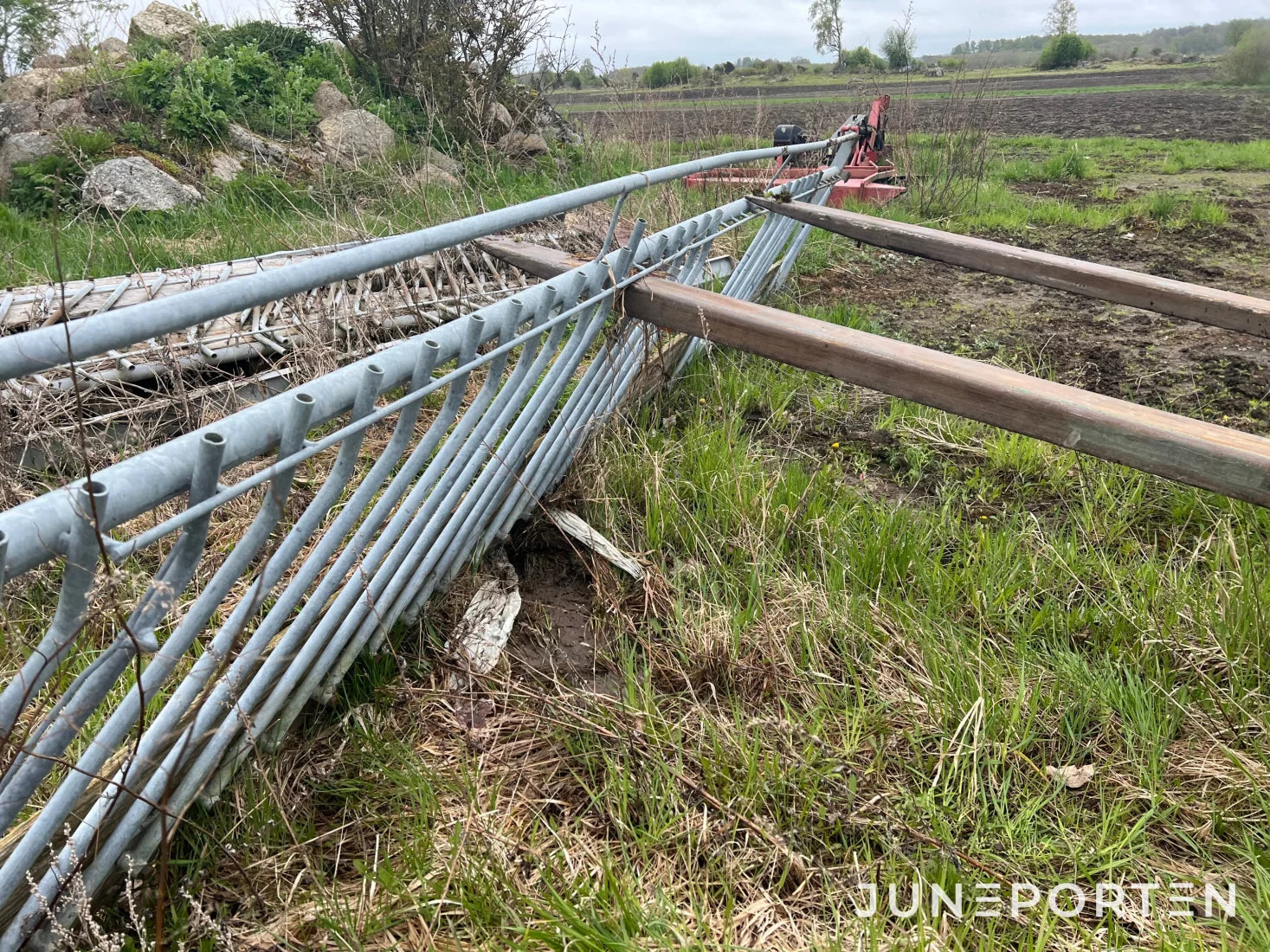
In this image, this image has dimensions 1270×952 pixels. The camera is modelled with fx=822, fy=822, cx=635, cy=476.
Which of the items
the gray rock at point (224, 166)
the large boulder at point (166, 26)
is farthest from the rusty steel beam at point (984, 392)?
the large boulder at point (166, 26)

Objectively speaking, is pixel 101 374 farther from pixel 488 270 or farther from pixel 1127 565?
pixel 1127 565

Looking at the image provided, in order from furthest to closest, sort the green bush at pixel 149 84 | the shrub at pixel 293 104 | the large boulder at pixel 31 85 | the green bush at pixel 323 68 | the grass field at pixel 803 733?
the green bush at pixel 323 68 < the shrub at pixel 293 104 < the large boulder at pixel 31 85 < the green bush at pixel 149 84 < the grass field at pixel 803 733

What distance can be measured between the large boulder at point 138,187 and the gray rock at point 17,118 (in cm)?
147

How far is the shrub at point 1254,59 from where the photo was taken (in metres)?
27.2

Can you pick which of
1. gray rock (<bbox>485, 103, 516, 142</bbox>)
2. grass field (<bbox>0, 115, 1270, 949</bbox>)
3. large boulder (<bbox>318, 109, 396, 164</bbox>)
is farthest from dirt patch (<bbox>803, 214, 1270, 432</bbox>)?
large boulder (<bbox>318, 109, 396, 164</bbox>)

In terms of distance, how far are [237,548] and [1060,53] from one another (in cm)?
5789

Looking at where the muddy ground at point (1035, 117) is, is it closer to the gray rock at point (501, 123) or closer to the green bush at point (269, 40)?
the gray rock at point (501, 123)

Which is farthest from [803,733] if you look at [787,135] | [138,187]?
[787,135]

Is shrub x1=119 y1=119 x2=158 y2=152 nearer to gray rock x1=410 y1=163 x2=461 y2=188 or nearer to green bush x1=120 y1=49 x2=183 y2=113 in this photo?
green bush x1=120 y1=49 x2=183 y2=113

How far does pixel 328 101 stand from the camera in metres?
8.53

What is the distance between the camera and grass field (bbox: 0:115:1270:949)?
4.85 ft

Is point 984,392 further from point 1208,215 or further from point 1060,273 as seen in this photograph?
point 1208,215

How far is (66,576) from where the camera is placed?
93 cm

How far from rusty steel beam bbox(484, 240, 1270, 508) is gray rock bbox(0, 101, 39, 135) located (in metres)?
7.02
